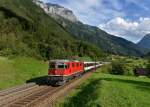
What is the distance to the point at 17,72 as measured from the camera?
51.3 meters

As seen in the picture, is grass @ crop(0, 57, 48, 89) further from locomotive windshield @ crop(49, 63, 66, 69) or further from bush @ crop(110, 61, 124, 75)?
bush @ crop(110, 61, 124, 75)

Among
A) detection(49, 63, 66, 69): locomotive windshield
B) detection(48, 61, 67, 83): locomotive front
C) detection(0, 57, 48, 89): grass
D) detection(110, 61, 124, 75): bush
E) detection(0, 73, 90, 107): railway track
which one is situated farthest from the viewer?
detection(110, 61, 124, 75): bush

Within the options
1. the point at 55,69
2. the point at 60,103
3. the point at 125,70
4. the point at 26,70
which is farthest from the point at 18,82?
the point at 125,70

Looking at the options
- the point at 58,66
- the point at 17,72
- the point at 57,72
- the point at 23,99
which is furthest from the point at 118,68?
the point at 23,99

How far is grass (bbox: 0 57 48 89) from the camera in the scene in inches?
1727

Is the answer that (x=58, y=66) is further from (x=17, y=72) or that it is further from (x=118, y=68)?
(x=118, y=68)

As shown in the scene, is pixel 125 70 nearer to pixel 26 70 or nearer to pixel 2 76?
pixel 26 70

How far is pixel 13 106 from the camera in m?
26.2

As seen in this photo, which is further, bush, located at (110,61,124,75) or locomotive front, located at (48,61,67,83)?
bush, located at (110,61,124,75)

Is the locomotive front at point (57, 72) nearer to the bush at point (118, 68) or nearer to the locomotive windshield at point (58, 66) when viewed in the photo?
the locomotive windshield at point (58, 66)

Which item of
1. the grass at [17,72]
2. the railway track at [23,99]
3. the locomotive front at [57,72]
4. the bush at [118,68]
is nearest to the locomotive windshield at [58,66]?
the locomotive front at [57,72]


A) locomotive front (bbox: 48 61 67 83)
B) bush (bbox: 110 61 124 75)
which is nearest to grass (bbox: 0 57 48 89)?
locomotive front (bbox: 48 61 67 83)

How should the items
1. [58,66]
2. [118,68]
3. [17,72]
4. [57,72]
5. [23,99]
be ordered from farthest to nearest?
[118,68] < [17,72] < [58,66] < [57,72] < [23,99]

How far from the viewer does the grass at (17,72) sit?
4388 centimetres
